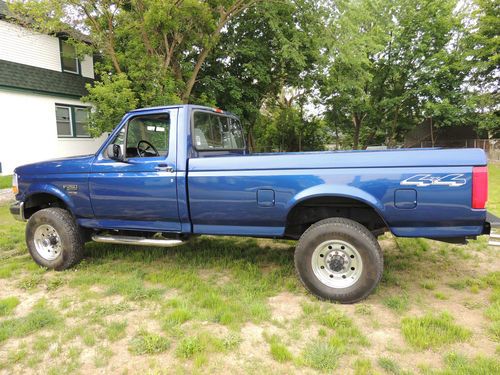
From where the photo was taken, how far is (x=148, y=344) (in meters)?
2.97

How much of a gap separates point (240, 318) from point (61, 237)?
2753 millimetres

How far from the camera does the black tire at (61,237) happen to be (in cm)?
470

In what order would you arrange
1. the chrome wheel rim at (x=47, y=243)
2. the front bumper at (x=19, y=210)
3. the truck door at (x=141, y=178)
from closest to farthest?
the truck door at (x=141, y=178), the chrome wheel rim at (x=47, y=243), the front bumper at (x=19, y=210)

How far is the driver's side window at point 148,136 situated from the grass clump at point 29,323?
2.00 meters

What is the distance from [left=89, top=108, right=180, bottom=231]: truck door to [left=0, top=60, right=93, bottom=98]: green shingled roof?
37.8 feet

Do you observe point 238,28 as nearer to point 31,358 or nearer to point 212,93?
point 212,93

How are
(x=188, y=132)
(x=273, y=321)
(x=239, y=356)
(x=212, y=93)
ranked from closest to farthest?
1. (x=239, y=356)
2. (x=273, y=321)
3. (x=188, y=132)
4. (x=212, y=93)

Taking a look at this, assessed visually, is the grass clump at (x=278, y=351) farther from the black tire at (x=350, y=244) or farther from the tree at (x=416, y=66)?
the tree at (x=416, y=66)

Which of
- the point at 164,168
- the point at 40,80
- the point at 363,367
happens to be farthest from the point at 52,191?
the point at 40,80

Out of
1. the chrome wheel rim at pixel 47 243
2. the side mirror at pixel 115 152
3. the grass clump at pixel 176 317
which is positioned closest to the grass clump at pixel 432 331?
the grass clump at pixel 176 317

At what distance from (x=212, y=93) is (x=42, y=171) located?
11.2m

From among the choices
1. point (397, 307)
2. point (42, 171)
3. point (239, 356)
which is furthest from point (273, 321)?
point (42, 171)

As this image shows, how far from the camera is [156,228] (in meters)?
4.40

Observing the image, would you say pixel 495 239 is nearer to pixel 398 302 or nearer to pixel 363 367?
pixel 398 302
